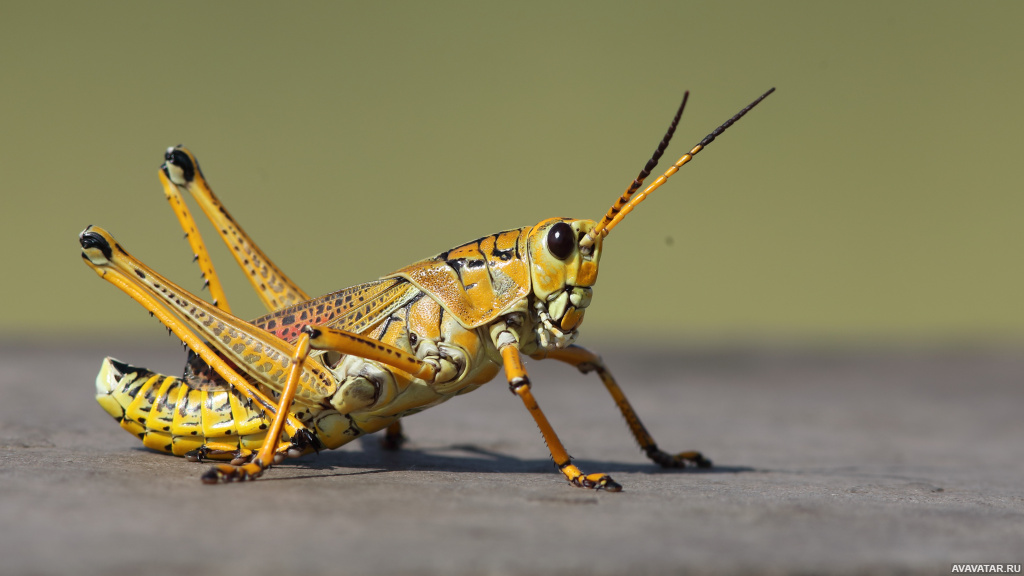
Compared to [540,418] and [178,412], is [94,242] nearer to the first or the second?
[178,412]

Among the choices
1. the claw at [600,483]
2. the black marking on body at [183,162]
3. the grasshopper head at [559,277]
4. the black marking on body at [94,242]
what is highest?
the black marking on body at [183,162]

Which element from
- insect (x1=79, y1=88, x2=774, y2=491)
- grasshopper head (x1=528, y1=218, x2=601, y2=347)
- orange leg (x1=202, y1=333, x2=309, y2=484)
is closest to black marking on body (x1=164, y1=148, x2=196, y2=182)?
insect (x1=79, y1=88, x2=774, y2=491)

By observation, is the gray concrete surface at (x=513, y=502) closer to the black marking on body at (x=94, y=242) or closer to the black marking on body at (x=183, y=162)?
the black marking on body at (x=94, y=242)

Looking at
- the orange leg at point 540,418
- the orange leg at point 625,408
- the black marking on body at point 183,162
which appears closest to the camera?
the orange leg at point 540,418

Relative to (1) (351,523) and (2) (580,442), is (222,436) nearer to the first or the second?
(1) (351,523)

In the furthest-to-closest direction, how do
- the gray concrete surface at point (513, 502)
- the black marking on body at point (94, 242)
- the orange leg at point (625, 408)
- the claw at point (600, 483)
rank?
1. the orange leg at point (625, 408)
2. the black marking on body at point (94, 242)
3. the claw at point (600, 483)
4. the gray concrete surface at point (513, 502)

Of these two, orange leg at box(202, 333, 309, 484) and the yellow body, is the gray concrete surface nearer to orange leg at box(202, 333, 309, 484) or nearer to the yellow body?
orange leg at box(202, 333, 309, 484)

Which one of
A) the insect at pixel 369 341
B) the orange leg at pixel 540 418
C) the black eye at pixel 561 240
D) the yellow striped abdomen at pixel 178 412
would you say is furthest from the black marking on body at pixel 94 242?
the black eye at pixel 561 240

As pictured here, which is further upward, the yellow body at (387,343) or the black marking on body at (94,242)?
the black marking on body at (94,242)

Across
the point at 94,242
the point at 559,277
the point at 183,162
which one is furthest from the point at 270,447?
the point at 183,162
